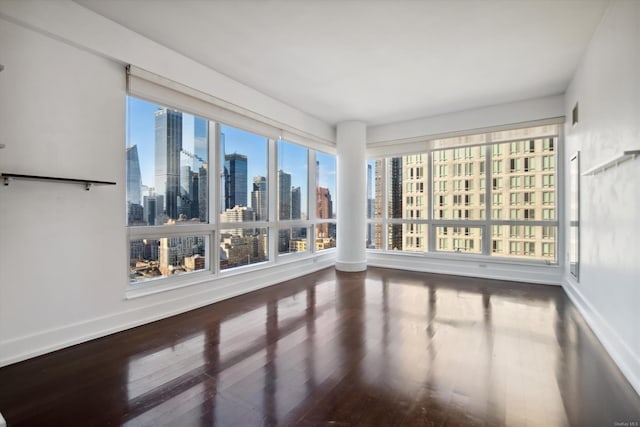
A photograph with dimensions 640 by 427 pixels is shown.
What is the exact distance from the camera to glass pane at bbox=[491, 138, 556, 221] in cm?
476

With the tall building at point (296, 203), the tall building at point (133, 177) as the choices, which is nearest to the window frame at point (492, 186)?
the tall building at point (296, 203)

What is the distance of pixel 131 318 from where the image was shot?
2891 millimetres

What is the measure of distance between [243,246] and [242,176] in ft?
3.44

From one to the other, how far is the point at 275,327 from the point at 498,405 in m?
1.91

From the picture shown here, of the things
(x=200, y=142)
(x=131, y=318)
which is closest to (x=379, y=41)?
(x=200, y=142)

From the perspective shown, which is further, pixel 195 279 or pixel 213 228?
pixel 213 228

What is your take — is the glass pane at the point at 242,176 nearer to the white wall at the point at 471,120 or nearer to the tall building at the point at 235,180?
the tall building at the point at 235,180

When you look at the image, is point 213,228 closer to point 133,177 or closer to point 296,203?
point 133,177

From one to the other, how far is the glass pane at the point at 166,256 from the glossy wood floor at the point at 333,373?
571 millimetres

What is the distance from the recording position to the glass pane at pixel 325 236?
597cm

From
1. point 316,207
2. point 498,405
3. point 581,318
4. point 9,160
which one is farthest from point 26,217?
point 581,318

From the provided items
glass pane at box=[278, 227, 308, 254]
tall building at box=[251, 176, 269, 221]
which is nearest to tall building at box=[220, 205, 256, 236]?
tall building at box=[251, 176, 269, 221]

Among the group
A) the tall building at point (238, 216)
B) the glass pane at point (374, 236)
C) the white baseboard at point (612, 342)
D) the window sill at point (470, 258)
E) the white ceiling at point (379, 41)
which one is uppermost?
the white ceiling at point (379, 41)

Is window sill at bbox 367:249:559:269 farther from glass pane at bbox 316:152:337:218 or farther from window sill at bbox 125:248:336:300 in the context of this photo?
window sill at bbox 125:248:336:300
